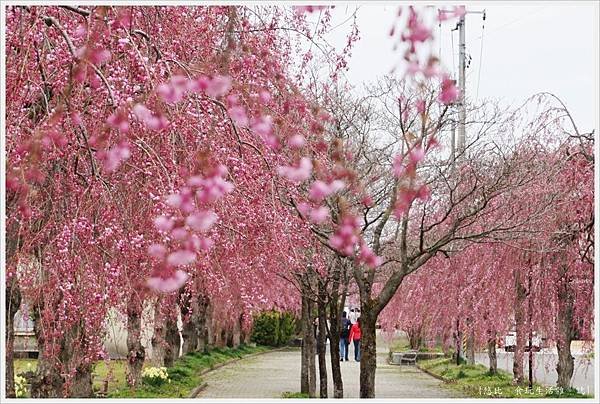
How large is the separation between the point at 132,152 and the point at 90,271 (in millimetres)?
736

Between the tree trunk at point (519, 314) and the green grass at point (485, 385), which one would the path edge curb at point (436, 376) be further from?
the tree trunk at point (519, 314)

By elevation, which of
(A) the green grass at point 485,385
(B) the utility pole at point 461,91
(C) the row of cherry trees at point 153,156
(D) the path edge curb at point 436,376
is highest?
(B) the utility pole at point 461,91

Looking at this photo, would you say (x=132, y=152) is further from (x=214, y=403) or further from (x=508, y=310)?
(x=508, y=310)

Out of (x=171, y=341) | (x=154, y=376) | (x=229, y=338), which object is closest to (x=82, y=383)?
(x=154, y=376)

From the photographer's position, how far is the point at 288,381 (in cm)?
1948

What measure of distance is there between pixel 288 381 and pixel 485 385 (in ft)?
15.0

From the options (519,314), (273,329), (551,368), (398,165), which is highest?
(398,165)

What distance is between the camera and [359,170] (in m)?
12.4

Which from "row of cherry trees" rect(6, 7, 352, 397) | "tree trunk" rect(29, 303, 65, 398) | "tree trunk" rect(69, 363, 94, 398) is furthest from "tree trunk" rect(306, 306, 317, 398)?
"row of cherry trees" rect(6, 7, 352, 397)

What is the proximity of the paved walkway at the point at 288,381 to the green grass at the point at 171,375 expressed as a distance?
14.5 inches

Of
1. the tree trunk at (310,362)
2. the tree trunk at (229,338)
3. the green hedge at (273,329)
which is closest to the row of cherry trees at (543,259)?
the tree trunk at (310,362)

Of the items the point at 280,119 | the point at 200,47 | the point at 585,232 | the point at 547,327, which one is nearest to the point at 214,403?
the point at 280,119

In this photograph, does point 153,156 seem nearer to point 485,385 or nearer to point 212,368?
point 485,385

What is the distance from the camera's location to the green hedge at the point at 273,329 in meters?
36.1
